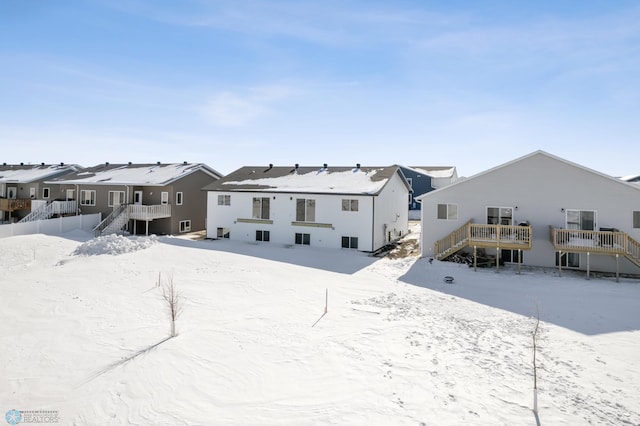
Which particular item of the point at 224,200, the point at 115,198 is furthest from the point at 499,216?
the point at 115,198

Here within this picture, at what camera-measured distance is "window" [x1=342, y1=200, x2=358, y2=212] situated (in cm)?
2603

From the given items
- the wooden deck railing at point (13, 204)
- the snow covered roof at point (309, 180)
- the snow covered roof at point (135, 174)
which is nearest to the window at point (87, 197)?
the snow covered roof at point (135, 174)

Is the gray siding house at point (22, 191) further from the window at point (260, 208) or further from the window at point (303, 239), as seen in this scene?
the window at point (303, 239)

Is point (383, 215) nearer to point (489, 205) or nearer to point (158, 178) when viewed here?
point (489, 205)

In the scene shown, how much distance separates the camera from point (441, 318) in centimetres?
1312

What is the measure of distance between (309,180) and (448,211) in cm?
1130

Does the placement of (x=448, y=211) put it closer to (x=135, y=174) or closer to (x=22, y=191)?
(x=135, y=174)

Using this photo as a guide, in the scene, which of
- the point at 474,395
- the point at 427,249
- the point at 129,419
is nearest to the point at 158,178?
the point at 427,249

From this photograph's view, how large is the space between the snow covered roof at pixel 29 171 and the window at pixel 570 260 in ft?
157

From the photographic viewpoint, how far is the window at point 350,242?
26.1m


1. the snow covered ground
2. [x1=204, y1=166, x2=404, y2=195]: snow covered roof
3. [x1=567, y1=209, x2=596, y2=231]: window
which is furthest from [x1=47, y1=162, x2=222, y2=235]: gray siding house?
[x1=567, y1=209, x2=596, y2=231]: window

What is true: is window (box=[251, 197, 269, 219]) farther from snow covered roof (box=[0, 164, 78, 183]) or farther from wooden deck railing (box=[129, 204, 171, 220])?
snow covered roof (box=[0, 164, 78, 183])

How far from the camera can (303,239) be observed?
90.6 feet

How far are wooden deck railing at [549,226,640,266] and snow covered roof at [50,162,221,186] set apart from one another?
29.3m
